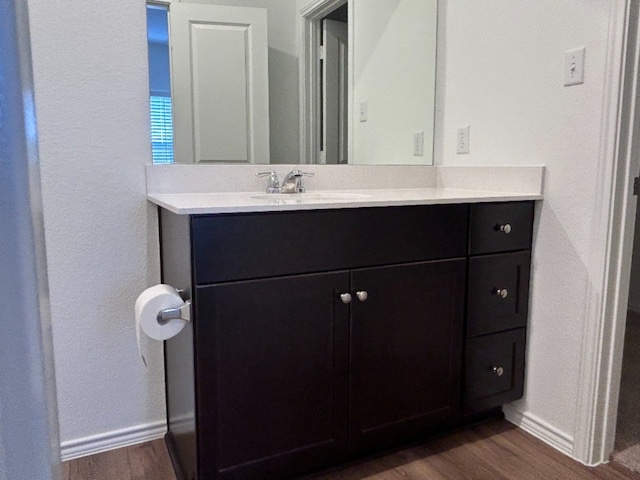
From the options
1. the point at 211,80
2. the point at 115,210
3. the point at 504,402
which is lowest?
the point at 504,402

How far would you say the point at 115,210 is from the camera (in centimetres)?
163

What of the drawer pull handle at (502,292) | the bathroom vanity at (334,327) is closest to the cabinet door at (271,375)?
the bathroom vanity at (334,327)

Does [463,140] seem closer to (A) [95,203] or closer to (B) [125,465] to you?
(A) [95,203]

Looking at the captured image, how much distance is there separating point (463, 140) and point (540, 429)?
3.61 ft

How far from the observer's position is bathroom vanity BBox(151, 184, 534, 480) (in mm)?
1313

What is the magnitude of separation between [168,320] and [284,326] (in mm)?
305

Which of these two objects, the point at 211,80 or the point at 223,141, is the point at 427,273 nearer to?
the point at 223,141

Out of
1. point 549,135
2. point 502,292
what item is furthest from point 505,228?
point 549,135

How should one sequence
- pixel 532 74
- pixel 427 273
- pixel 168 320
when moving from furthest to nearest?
pixel 532 74
pixel 427 273
pixel 168 320

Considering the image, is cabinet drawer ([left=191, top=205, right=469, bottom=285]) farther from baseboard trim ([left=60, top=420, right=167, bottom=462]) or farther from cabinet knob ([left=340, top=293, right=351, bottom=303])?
baseboard trim ([left=60, top=420, right=167, bottom=462])

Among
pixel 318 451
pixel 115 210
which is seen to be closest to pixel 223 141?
pixel 115 210

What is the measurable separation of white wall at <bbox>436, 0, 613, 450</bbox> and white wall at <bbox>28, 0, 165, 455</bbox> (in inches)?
47.4

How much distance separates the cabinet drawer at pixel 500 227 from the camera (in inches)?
65.6

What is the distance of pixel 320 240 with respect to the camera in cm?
140
